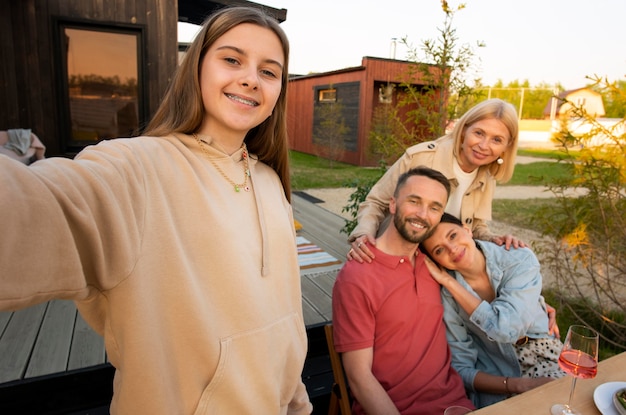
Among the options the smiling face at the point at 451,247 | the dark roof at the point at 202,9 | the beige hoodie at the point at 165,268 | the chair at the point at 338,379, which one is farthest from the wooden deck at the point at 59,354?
the dark roof at the point at 202,9

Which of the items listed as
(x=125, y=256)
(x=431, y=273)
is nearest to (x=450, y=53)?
(x=431, y=273)

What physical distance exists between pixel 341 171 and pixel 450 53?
422 inches

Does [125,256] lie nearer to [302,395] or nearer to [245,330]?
[245,330]

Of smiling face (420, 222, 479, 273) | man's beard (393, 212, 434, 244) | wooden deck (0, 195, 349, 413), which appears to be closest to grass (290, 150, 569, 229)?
smiling face (420, 222, 479, 273)

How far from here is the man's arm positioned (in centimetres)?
172

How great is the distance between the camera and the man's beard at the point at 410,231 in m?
2.04

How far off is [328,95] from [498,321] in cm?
1829

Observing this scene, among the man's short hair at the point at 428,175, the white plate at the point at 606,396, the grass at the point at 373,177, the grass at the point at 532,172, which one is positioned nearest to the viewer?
the white plate at the point at 606,396

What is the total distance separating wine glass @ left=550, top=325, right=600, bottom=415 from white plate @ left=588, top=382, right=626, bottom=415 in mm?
69

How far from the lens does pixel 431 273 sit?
2098 millimetres

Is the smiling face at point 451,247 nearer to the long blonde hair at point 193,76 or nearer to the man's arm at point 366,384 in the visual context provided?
the man's arm at point 366,384

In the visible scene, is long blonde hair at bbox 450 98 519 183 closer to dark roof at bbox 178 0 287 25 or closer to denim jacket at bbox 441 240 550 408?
denim jacket at bbox 441 240 550 408

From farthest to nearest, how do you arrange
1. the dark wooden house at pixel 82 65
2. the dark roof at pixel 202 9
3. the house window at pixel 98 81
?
the dark roof at pixel 202 9, the house window at pixel 98 81, the dark wooden house at pixel 82 65

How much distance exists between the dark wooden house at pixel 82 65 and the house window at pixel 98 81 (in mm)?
11
